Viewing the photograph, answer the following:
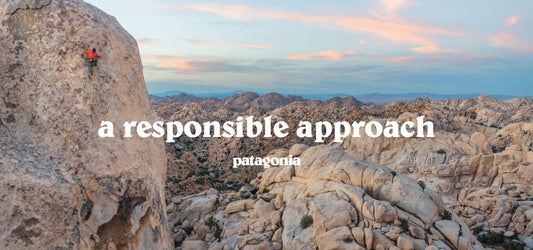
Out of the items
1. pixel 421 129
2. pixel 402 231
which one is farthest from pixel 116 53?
pixel 421 129

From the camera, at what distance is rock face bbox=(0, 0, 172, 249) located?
632 cm

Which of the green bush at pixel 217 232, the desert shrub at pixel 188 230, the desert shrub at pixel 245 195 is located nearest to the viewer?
the green bush at pixel 217 232

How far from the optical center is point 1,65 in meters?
7.39

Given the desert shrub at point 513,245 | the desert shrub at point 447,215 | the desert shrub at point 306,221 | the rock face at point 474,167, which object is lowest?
the desert shrub at point 513,245

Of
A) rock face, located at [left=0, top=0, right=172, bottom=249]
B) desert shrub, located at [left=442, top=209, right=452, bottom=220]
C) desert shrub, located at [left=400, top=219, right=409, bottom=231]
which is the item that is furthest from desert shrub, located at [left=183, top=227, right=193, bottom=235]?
desert shrub, located at [left=442, top=209, right=452, bottom=220]

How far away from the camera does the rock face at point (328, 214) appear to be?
1349cm

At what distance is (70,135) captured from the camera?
7.13 meters

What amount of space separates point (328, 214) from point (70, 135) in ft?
35.1

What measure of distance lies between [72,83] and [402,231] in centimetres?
1311

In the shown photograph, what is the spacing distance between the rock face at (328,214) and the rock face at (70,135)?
7767mm

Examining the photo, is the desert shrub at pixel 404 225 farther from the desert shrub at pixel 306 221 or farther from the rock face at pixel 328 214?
the desert shrub at pixel 306 221

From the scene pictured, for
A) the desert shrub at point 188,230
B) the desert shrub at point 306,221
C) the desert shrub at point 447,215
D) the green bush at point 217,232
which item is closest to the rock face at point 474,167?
the desert shrub at point 447,215

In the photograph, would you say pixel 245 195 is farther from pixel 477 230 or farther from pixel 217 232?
pixel 477 230

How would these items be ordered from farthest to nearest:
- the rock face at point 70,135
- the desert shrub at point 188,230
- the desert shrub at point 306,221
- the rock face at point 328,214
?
the desert shrub at point 188,230
the desert shrub at point 306,221
the rock face at point 328,214
the rock face at point 70,135
